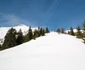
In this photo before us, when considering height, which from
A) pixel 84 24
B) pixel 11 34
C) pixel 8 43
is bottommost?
pixel 8 43

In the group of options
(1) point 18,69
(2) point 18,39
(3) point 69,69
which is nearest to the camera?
(3) point 69,69

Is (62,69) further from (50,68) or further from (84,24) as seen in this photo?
(84,24)

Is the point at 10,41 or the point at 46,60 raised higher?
the point at 46,60

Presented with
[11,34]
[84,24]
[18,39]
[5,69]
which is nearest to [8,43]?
[11,34]

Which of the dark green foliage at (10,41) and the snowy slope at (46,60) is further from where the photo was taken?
the dark green foliage at (10,41)

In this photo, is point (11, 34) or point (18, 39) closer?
point (11, 34)

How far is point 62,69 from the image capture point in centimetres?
1242

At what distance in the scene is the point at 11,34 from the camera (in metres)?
52.3

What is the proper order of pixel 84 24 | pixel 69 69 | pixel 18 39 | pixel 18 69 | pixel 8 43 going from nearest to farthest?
pixel 69 69 → pixel 18 69 → pixel 84 24 → pixel 8 43 → pixel 18 39

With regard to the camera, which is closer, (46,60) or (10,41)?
(46,60)

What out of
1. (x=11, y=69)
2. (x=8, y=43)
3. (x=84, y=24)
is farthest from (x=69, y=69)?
(x=8, y=43)

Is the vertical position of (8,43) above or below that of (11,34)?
below

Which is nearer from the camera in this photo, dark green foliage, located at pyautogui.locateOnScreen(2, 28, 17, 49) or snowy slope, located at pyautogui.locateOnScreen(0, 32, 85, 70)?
snowy slope, located at pyautogui.locateOnScreen(0, 32, 85, 70)

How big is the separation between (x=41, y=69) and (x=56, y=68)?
179 centimetres
